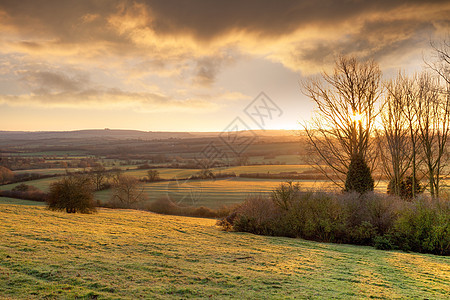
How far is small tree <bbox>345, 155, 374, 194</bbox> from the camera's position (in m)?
21.8

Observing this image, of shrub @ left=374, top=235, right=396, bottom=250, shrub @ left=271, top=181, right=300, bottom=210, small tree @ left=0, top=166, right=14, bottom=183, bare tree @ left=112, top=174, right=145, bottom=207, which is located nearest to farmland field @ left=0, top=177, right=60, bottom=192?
small tree @ left=0, top=166, right=14, bottom=183

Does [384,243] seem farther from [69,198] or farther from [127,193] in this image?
[127,193]

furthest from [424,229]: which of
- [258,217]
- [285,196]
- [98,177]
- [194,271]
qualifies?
[98,177]

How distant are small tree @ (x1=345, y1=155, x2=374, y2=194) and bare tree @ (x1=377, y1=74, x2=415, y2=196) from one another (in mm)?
4348

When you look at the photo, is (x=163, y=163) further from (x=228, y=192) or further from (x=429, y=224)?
(x=429, y=224)

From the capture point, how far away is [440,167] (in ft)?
78.2

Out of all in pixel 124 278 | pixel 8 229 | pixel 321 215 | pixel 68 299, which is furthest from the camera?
pixel 321 215

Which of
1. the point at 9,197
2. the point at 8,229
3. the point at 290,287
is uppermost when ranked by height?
the point at 290,287

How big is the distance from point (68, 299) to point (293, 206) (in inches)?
634

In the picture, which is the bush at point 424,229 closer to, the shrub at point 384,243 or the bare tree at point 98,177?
the shrub at point 384,243

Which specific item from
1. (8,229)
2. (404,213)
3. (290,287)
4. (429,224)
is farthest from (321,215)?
(8,229)

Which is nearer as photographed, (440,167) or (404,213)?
(404,213)

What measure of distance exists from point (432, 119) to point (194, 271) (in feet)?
81.8

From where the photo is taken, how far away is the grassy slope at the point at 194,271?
682 cm
